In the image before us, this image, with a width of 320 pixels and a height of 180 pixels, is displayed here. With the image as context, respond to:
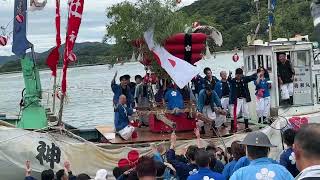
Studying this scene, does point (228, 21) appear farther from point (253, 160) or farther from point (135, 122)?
point (253, 160)

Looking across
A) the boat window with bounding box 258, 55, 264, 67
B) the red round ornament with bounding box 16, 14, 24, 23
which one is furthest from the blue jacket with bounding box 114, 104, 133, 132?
the boat window with bounding box 258, 55, 264, 67

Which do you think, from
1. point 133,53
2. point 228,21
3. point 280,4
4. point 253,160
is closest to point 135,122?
point 133,53

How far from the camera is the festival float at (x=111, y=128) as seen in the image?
997 cm

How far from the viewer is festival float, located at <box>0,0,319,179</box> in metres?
9.97

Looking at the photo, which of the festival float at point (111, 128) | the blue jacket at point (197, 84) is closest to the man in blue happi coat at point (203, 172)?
the festival float at point (111, 128)

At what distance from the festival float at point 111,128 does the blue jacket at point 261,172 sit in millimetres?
5568

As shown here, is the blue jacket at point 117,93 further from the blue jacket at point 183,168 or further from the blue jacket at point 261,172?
the blue jacket at point 261,172

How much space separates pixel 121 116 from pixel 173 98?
137cm

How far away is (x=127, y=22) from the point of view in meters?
12.1

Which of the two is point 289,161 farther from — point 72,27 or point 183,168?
point 72,27

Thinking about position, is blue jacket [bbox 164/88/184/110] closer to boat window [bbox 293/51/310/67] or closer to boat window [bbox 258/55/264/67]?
boat window [bbox 258/55/264/67]

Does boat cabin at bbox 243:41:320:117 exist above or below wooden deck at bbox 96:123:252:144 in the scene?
above

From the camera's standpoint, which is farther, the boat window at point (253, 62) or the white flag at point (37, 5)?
the boat window at point (253, 62)

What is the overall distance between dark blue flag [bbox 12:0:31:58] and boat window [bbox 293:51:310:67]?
6692 mm
